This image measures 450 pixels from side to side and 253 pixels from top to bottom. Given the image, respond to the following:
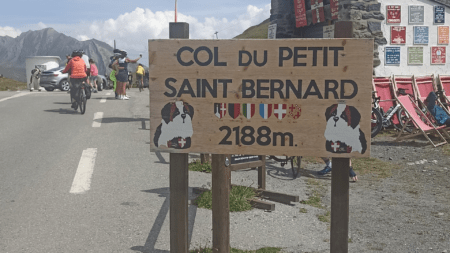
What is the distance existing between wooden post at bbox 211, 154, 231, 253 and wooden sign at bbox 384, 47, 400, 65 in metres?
11.9

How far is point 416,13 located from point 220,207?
1291cm

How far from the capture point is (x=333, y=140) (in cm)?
331

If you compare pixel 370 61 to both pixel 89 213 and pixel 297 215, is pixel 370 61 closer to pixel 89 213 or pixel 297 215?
pixel 297 215

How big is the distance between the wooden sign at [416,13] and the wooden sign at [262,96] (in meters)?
12.6

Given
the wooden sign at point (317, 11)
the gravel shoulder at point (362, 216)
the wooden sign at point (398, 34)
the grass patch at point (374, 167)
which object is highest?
the wooden sign at point (317, 11)

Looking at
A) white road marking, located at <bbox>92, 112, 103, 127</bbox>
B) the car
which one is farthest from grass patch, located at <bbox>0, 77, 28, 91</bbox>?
white road marking, located at <bbox>92, 112, 103, 127</bbox>

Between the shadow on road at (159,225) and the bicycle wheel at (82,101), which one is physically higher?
the bicycle wheel at (82,101)

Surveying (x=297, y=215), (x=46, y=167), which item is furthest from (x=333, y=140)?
(x=46, y=167)

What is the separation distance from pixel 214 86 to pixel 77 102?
11732mm

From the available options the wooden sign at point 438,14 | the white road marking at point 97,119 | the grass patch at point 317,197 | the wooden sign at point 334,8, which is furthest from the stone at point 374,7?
the white road marking at point 97,119

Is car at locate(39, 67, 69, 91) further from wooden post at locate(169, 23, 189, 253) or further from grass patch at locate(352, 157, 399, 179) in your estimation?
wooden post at locate(169, 23, 189, 253)

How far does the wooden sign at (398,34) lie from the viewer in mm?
14492

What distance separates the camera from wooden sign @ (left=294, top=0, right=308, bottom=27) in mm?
17625

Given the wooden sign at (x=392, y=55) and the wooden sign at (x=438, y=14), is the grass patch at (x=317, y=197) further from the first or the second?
the wooden sign at (x=438, y=14)
